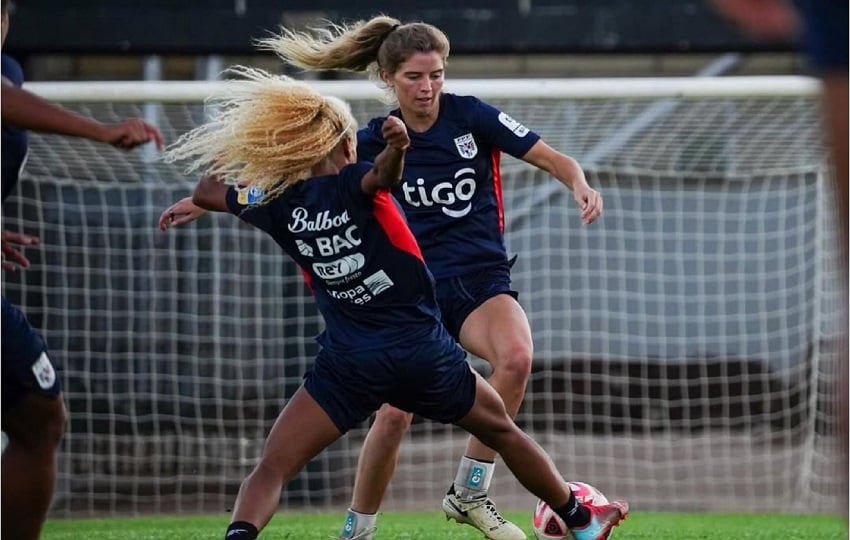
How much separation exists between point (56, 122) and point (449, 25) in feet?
18.5

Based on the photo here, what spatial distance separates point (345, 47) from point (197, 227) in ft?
16.7

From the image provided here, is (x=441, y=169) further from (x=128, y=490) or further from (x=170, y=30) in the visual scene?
(x=128, y=490)

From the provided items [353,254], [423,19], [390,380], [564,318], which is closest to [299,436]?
[390,380]

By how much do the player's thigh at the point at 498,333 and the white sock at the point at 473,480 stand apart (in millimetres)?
399

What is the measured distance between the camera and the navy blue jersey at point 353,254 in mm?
4598

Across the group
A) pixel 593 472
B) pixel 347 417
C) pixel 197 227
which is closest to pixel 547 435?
pixel 593 472

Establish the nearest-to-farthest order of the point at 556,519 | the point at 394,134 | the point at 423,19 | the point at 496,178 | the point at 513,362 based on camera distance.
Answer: the point at 394,134 < the point at 556,519 < the point at 513,362 < the point at 496,178 < the point at 423,19

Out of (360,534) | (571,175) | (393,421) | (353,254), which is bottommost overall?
(360,534)

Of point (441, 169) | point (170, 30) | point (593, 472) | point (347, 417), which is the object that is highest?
point (170, 30)

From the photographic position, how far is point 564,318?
36.8 ft

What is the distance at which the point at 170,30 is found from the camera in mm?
9758

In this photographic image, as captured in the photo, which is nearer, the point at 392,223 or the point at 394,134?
the point at 394,134

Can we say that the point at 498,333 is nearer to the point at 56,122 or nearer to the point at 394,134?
the point at 394,134

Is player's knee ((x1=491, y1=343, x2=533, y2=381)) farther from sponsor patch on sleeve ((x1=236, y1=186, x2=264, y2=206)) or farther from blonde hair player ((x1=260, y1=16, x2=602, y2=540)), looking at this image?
sponsor patch on sleeve ((x1=236, y1=186, x2=264, y2=206))
